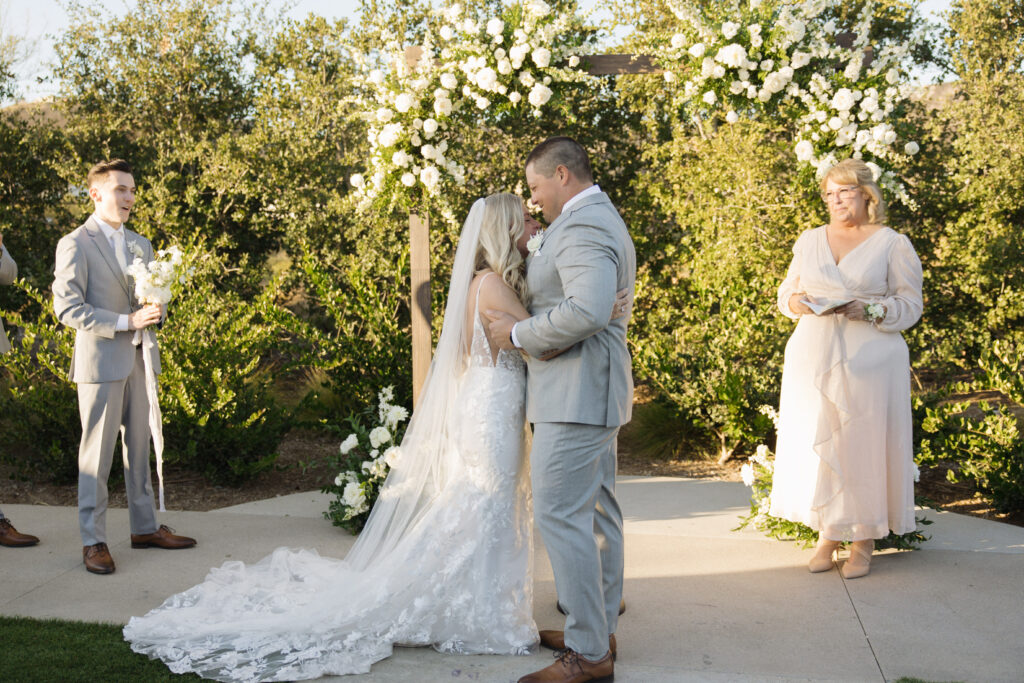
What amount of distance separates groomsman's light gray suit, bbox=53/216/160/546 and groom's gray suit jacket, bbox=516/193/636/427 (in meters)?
2.44

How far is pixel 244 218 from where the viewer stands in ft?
33.8

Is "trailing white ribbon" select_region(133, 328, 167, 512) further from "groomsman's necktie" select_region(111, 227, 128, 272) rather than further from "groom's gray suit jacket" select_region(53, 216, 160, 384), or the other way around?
"groomsman's necktie" select_region(111, 227, 128, 272)

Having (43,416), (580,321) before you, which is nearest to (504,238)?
(580,321)

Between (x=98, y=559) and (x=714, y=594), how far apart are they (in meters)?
3.14

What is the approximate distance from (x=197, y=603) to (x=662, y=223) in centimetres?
688

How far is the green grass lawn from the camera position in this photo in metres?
3.36

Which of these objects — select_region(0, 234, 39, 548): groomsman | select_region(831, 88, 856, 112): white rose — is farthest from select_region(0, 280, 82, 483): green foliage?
select_region(831, 88, 856, 112): white rose

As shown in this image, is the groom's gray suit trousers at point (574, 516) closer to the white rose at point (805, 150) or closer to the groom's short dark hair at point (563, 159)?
the groom's short dark hair at point (563, 159)

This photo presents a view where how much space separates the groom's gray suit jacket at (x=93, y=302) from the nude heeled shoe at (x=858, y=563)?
3.92 meters

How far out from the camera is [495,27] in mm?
5547

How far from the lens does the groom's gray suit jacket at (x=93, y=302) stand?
448 cm

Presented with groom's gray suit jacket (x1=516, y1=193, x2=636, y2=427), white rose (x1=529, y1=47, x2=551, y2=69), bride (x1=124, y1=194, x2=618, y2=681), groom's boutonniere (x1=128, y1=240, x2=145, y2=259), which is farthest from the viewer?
white rose (x1=529, y1=47, x2=551, y2=69)

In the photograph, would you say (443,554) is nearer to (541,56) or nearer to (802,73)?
(541,56)

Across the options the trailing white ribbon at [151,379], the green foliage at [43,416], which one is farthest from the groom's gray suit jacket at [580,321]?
the green foliage at [43,416]
